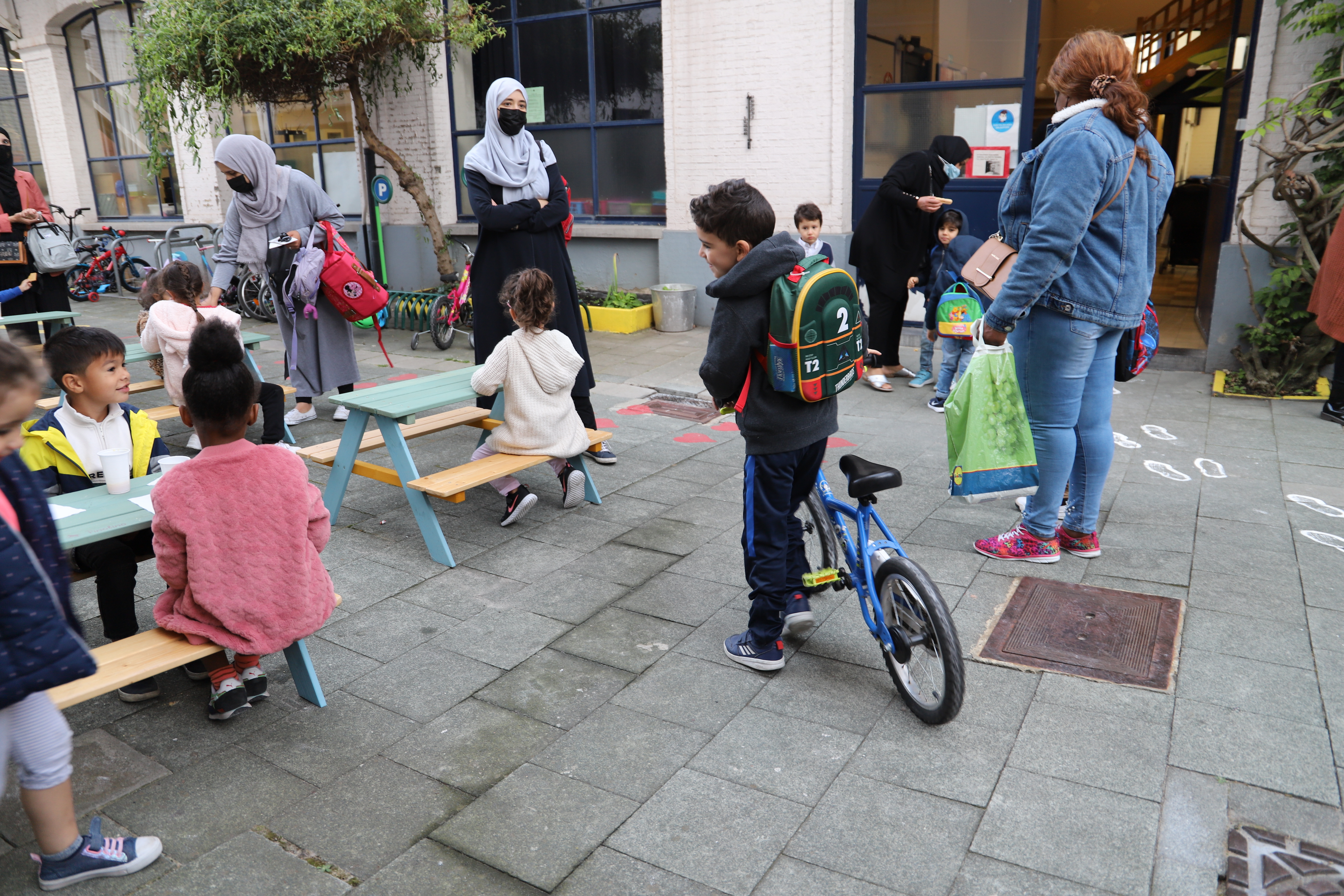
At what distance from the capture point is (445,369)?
27.9 feet

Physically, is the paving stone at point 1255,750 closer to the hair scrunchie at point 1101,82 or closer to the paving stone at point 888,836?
the paving stone at point 888,836

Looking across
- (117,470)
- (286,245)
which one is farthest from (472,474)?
(286,245)

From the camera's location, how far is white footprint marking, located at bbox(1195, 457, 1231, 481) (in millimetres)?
5297

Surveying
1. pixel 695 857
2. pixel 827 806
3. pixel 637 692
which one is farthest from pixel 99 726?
pixel 827 806

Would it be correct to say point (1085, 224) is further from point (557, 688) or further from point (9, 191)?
point (9, 191)

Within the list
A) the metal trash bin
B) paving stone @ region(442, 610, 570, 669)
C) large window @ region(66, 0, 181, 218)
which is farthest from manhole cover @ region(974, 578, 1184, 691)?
large window @ region(66, 0, 181, 218)

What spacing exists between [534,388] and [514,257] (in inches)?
53.8

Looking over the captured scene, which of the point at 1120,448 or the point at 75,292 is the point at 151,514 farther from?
the point at 75,292

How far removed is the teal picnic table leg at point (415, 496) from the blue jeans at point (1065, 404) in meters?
2.65

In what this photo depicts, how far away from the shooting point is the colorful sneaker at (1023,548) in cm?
419

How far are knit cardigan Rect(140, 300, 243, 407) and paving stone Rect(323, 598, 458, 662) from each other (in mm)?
2205

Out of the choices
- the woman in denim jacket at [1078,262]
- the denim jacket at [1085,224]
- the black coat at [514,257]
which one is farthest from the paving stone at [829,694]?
the black coat at [514,257]

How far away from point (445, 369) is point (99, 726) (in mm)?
5617

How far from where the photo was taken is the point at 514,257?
569cm
